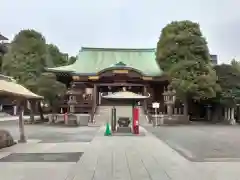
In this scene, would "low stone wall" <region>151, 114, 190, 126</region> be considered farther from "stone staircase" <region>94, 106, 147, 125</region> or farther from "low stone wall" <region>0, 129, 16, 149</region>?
"low stone wall" <region>0, 129, 16, 149</region>

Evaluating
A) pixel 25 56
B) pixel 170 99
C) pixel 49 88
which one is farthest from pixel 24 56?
pixel 170 99

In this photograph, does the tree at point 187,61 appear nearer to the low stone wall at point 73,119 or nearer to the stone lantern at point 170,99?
the stone lantern at point 170,99

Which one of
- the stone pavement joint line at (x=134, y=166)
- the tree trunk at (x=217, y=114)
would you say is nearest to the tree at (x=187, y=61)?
the tree trunk at (x=217, y=114)

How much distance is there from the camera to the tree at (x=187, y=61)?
34750 millimetres

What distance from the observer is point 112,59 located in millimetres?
49844

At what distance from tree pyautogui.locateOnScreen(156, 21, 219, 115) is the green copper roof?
532 centimetres

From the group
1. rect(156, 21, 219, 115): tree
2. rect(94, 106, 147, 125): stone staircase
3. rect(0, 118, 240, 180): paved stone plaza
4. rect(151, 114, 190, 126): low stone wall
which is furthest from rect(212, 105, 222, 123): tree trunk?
rect(0, 118, 240, 180): paved stone plaza

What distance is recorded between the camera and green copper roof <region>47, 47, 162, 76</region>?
45531mm

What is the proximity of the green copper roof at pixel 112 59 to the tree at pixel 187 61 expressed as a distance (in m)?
5.32

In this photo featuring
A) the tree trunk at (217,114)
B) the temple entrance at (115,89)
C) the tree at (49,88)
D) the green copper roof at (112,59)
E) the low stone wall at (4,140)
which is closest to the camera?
the low stone wall at (4,140)

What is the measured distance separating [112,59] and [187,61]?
625 inches

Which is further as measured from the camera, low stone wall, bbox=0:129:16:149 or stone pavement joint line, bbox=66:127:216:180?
low stone wall, bbox=0:129:16:149

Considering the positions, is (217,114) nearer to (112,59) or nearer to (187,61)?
(187,61)

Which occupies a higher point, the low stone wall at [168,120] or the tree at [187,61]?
the tree at [187,61]
